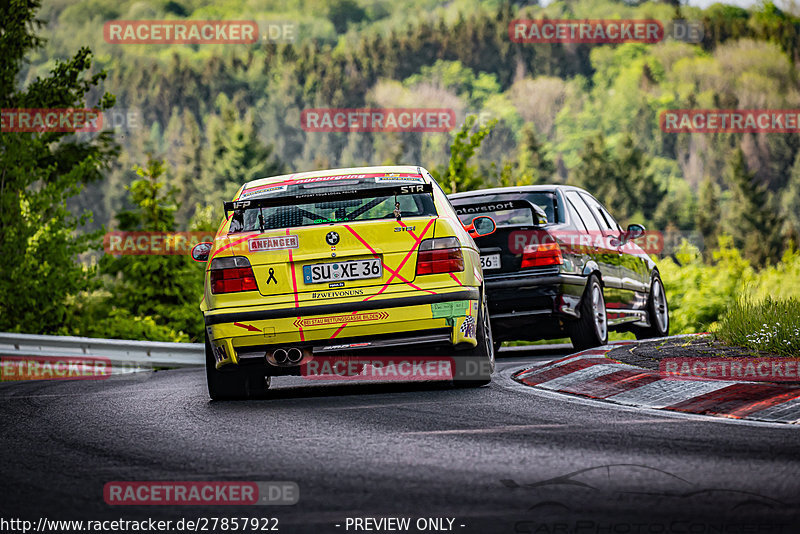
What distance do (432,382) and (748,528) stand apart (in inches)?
209

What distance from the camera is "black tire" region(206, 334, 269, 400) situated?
27.1 feet

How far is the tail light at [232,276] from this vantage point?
7.82m

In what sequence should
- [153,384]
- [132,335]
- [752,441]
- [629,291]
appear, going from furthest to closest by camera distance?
[132,335]
[629,291]
[153,384]
[752,441]

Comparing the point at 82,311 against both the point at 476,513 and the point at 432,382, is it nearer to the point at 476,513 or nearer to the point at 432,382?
the point at 432,382

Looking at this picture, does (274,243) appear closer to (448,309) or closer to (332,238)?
(332,238)

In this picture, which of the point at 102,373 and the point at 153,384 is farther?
the point at 102,373

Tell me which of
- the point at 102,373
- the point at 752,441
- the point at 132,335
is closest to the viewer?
the point at 752,441

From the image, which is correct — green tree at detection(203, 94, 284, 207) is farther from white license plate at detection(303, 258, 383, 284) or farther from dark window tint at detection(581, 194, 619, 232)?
white license plate at detection(303, 258, 383, 284)

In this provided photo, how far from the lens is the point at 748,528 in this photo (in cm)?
385

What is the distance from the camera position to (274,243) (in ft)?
25.7

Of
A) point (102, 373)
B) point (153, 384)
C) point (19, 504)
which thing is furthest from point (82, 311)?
point (19, 504)
